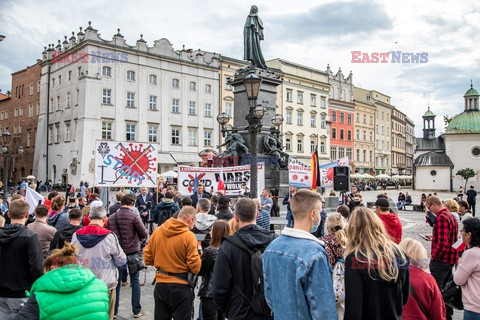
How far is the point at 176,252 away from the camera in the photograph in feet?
15.9

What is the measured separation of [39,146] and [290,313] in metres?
52.1

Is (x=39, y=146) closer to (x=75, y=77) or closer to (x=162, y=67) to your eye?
(x=75, y=77)

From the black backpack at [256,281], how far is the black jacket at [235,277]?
3 cm

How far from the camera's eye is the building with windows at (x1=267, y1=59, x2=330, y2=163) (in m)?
58.7

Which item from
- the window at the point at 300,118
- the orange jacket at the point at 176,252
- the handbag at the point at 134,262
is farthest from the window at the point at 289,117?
the orange jacket at the point at 176,252

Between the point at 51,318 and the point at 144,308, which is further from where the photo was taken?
the point at 144,308

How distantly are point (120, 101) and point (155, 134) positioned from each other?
17.0 ft

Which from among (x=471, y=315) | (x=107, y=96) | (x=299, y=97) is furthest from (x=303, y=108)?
(x=471, y=315)

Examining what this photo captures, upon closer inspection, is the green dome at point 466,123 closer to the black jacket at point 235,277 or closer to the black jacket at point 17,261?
the black jacket at point 235,277

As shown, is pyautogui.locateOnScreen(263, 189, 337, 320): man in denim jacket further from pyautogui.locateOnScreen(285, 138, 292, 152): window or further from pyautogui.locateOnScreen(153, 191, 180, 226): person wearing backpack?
pyautogui.locateOnScreen(285, 138, 292, 152): window

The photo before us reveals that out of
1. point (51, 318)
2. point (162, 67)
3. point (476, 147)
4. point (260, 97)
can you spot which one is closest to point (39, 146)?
point (162, 67)

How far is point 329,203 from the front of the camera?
18375mm

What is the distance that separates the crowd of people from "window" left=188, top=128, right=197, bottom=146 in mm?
43218

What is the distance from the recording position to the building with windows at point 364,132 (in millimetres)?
73000
